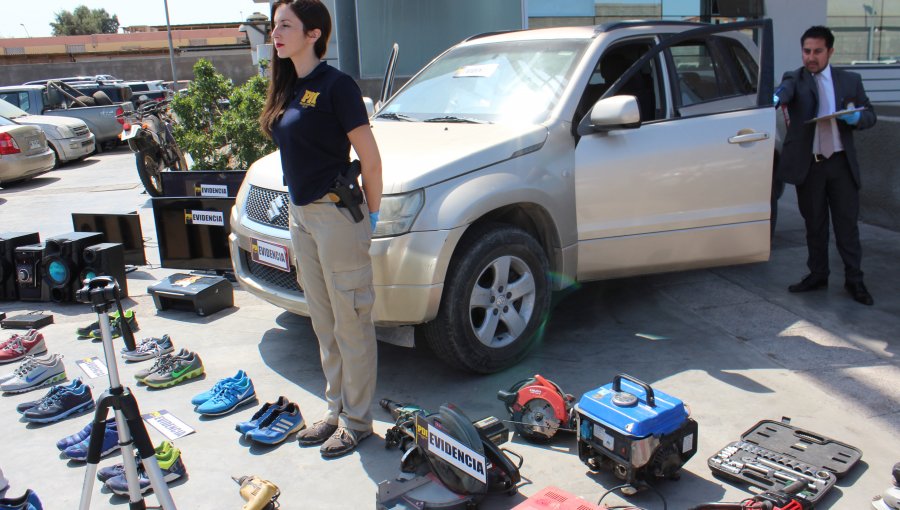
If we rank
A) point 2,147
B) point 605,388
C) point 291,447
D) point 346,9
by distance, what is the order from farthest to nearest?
point 2,147, point 346,9, point 291,447, point 605,388

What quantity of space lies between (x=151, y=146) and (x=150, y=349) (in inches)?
228

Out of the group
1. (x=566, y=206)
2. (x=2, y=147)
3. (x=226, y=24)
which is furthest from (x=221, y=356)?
(x=226, y=24)

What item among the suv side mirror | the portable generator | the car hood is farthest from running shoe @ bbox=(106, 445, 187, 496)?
the suv side mirror

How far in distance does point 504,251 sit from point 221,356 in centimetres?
206

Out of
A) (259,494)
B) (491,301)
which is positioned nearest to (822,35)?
(491,301)

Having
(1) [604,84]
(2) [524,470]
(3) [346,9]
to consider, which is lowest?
(2) [524,470]

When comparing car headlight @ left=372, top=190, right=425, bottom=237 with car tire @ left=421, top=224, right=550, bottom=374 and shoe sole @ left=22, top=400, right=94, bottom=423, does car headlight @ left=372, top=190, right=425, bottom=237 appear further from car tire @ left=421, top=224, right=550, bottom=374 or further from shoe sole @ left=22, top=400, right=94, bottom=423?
shoe sole @ left=22, top=400, right=94, bottom=423

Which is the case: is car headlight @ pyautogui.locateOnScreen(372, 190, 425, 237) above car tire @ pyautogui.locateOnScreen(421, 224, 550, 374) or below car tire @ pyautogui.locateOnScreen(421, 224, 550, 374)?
above

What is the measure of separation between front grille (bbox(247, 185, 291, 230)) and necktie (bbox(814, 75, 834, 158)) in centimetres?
366

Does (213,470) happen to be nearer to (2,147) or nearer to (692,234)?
(692,234)

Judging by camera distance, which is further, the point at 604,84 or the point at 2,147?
the point at 2,147

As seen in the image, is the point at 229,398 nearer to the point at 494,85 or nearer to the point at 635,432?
the point at 635,432

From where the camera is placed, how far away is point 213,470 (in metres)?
3.66

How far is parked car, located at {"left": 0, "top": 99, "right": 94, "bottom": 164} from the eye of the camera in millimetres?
15273
